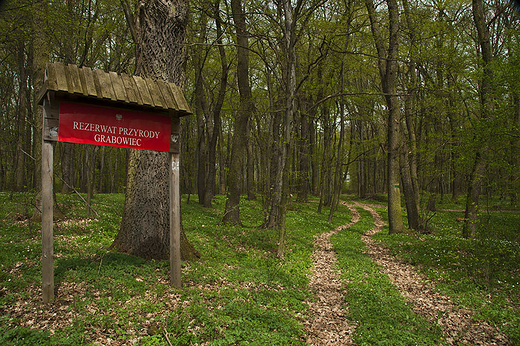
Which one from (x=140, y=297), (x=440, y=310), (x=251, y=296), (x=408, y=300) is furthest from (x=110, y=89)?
(x=440, y=310)

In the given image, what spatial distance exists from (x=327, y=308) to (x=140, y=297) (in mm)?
3738

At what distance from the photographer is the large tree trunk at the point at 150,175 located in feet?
22.9

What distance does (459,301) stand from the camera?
6633mm

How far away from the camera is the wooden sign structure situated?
15.7 feet

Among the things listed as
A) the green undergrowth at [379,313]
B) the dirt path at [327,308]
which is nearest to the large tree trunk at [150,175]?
the dirt path at [327,308]

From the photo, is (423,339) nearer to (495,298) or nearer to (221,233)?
(495,298)

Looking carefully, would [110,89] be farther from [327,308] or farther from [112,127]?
[327,308]

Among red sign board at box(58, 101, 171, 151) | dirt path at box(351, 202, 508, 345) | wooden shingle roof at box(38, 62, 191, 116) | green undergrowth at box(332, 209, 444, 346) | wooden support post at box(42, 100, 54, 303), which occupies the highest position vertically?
wooden shingle roof at box(38, 62, 191, 116)

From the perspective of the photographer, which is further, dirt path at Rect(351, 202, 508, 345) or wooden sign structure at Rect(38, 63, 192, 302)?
dirt path at Rect(351, 202, 508, 345)

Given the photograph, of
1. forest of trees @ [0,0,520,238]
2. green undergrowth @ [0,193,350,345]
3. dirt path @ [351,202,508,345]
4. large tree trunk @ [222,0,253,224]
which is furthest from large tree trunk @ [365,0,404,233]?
green undergrowth @ [0,193,350,345]

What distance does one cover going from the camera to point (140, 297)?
536 centimetres

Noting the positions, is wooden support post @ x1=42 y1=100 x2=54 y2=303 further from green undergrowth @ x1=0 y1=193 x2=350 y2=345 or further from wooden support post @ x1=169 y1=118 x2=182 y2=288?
wooden support post @ x1=169 y1=118 x2=182 y2=288

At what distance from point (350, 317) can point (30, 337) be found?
517 centimetres

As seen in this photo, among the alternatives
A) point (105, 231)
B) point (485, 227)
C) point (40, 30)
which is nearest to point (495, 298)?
point (485, 227)
